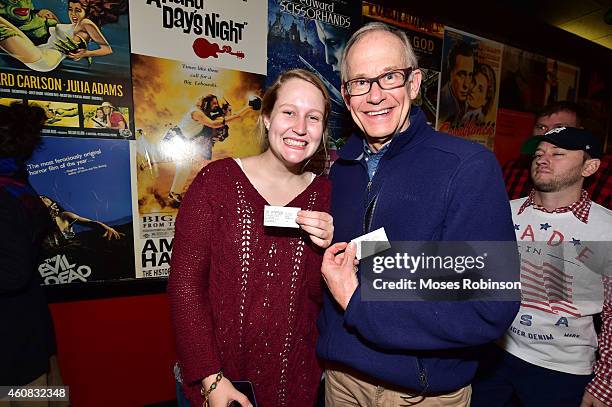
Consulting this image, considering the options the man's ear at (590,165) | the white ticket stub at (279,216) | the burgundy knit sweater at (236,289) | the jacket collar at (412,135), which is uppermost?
the jacket collar at (412,135)

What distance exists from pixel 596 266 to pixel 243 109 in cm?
233

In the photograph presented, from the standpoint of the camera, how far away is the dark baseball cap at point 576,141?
199 centimetres

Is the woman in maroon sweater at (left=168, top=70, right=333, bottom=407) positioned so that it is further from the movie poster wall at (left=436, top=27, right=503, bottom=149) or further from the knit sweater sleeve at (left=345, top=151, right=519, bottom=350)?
the movie poster wall at (left=436, top=27, right=503, bottom=149)

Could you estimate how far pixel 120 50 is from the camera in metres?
2.07

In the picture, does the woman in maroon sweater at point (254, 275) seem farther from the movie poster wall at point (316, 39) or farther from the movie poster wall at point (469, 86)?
the movie poster wall at point (469, 86)

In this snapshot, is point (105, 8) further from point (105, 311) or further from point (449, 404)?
point (449, 404)

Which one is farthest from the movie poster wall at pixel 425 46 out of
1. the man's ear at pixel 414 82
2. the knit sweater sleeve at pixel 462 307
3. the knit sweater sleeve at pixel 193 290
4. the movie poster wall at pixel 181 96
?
the knit sweater sleeve at pixel 193 290

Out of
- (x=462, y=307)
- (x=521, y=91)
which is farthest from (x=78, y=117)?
(x=521, y=91)

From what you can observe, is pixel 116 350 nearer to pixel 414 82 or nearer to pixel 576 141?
pixel 414 82

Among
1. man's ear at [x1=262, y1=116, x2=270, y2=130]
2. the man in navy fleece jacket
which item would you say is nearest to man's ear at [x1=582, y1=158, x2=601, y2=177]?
the man in navy fleece jacket

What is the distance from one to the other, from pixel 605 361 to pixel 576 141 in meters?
1.20

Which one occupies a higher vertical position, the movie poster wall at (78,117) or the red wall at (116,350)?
the movie poster wall at (78,117)

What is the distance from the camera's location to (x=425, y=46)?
3.40 m

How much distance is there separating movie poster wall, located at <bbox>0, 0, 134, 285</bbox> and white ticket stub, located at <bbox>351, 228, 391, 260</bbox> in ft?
5.42
